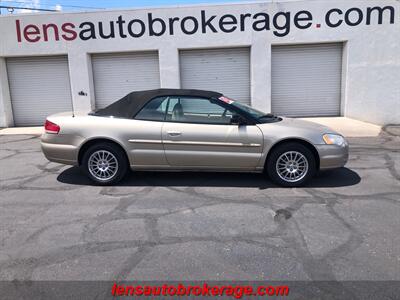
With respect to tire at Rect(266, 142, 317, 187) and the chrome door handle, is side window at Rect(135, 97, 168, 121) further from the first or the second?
tire at Rect(266, 142, 317, 187)

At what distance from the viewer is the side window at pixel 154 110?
5781 millimetres

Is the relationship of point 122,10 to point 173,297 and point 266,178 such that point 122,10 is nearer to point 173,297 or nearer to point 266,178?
point 266,178

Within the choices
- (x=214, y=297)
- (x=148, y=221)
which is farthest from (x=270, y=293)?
(x=148, y=221)

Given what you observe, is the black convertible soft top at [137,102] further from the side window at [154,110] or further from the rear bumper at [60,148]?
the rear bumper at [60,148]

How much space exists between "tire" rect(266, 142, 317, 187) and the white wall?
7.32m

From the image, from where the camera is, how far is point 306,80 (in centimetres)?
1292

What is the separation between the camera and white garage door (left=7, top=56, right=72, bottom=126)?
13.2 meters

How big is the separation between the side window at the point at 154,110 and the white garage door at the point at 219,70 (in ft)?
24.2

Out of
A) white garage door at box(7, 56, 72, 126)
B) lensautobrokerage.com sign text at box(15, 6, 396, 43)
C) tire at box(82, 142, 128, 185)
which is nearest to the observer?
tire at box(82, 142, 128, 185)

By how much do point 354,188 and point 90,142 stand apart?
13.2 ft

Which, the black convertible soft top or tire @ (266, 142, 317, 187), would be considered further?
the black convertible soft top

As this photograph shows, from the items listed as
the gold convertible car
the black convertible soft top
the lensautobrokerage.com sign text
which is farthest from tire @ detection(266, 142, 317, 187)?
the lensautobrokerage.com sign text

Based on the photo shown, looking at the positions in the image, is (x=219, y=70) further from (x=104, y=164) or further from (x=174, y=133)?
(x=104, y=164)

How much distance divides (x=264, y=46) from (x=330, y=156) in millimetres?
7629
